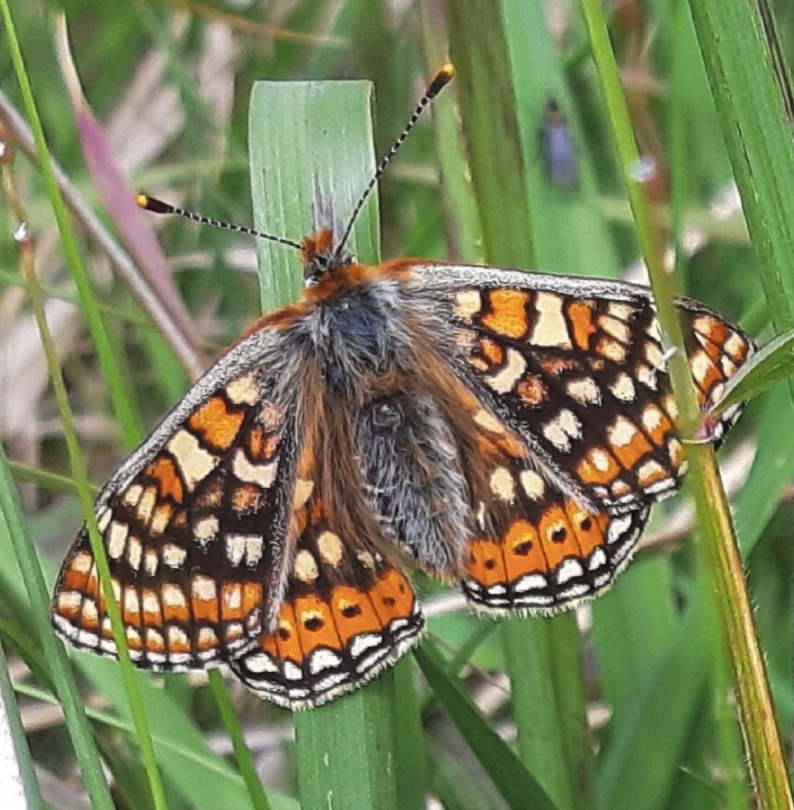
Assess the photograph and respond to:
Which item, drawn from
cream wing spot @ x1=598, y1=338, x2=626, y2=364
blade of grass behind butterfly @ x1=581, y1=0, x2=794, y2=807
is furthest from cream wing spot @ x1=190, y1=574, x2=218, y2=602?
blade of grass behind butterfly @ x1=581, y1=0, x2=794, y2=807

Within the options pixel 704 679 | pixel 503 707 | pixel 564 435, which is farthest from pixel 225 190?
pixel 704 679

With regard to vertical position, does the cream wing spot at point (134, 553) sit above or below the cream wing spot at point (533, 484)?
above

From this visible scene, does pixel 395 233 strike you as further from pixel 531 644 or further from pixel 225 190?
pixel 531 644

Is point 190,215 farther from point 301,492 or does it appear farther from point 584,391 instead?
point 584,391

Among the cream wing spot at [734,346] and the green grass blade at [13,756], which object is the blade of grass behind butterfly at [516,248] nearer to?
the cream wing spot at [734,346]

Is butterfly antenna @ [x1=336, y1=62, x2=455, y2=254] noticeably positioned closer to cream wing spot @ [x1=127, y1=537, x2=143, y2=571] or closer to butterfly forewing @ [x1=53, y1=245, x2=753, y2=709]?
butterfly forewing @ [x1=53, y1=245, x2=753, y2=709]

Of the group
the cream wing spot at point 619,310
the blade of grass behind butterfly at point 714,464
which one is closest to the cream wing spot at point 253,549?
the cream wing spot at point 619,310

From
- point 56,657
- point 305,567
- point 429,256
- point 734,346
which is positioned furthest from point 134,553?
point 429,256
